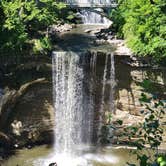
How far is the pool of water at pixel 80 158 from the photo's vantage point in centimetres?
1819

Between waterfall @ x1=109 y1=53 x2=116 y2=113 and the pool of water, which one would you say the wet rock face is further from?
waterfall @ x1=109 y1=53 x2=116 y2=113

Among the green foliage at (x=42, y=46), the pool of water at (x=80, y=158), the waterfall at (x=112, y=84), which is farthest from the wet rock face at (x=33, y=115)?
the waterfall at (x=112, y=84)

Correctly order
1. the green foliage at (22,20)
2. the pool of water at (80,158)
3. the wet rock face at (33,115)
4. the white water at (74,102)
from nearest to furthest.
→ the pool of water at (80,158), the green foliage at (22,20), the white water at (74,102), the wet rock face at (33,115)

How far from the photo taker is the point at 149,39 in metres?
18.5

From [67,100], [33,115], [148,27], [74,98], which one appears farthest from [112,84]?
[33,115]

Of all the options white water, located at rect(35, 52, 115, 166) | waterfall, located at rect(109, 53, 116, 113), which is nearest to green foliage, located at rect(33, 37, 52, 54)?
white water, located at rect(35, 52, 115, 166)

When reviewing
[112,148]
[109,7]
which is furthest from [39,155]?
[109,7]

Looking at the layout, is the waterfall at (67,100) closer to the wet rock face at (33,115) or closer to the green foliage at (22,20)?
the wet rock face at (33,115)

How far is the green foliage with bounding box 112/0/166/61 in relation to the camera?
18219 millimetres

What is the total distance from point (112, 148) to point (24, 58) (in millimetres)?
5630

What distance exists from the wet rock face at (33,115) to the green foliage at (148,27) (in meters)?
4.30

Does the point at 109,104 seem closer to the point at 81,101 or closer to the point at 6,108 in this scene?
the point at 81,101

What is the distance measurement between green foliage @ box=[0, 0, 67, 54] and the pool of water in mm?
4512

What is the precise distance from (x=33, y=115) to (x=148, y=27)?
20.7ft
